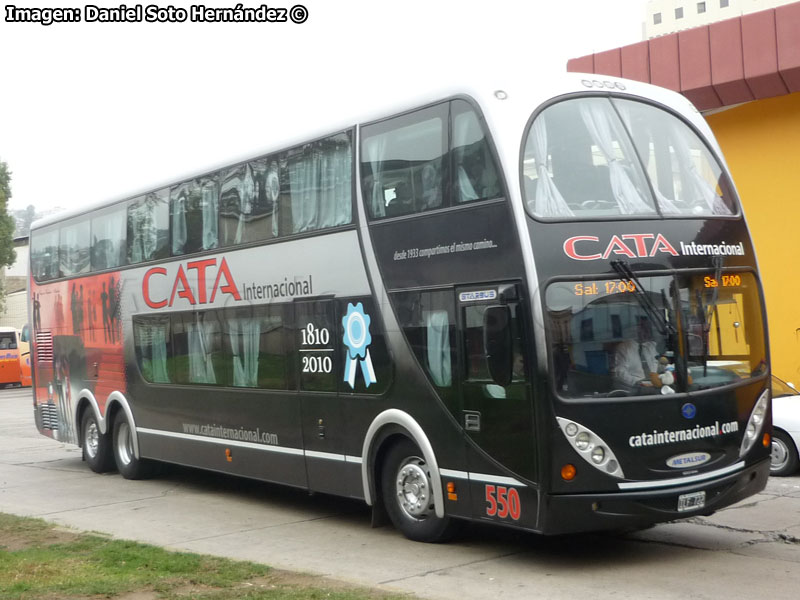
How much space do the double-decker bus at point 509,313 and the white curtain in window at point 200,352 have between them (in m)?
1.06

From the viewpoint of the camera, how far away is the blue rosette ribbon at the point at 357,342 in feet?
34.3

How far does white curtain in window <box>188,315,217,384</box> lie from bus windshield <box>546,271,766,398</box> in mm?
6106

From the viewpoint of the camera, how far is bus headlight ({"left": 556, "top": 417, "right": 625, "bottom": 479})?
8266 mm

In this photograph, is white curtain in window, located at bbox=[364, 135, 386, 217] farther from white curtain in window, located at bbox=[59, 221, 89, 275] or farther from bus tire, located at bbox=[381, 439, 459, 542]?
white curtain in window, located at bbox=[59, 221, 89, 275]

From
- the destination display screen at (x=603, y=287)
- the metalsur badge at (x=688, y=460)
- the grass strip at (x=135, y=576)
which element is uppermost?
the destination display screen at (x=603, y=287)

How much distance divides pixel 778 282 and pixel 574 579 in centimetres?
1097

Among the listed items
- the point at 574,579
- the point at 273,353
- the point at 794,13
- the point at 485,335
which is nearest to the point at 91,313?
the point at 273,353

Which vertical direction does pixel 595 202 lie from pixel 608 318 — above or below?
above

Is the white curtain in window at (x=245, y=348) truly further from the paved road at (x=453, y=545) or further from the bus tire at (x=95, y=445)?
the bus tire at (x=95, y=445)

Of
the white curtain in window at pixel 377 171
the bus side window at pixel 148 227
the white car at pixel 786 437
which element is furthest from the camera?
the bus side window at pixel 148 227

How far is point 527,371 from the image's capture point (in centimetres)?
842

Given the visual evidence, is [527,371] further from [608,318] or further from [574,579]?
[574,579]

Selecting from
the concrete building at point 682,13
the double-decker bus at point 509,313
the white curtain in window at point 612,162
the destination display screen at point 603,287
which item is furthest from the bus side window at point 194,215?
the concrete building at point 682,13

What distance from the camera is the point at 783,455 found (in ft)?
43.2
